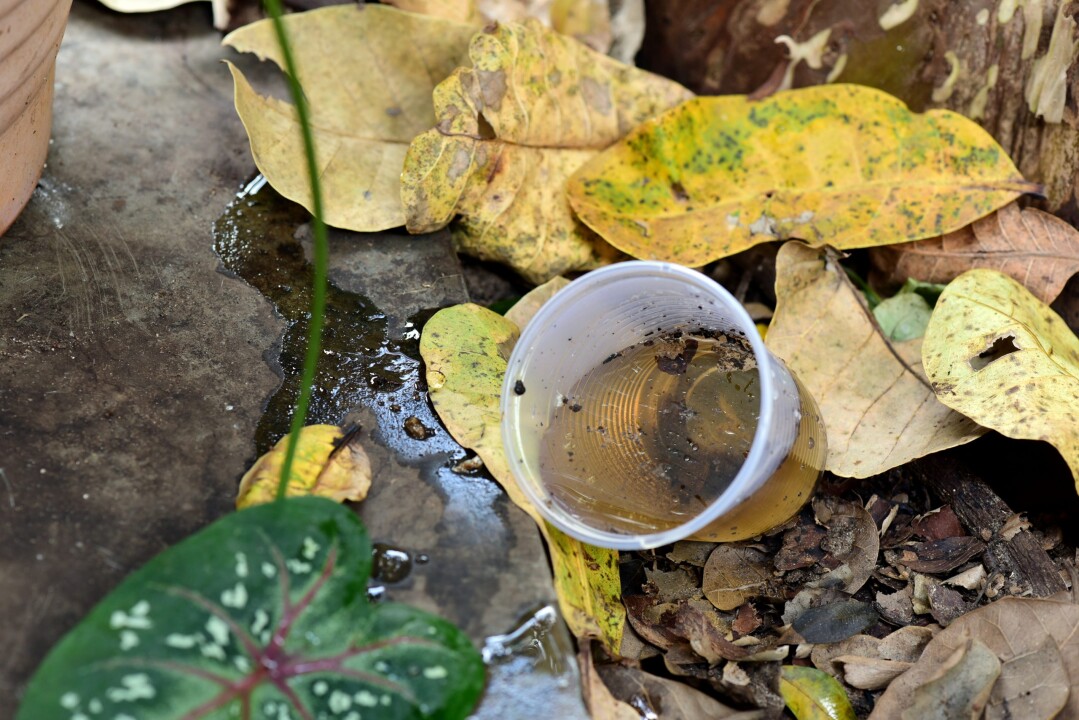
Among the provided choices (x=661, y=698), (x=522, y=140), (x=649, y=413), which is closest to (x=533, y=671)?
(x=661, y=698)

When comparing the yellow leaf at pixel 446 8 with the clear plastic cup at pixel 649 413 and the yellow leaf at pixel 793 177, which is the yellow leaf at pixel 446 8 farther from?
the clear plastic cup at pixel 649 413

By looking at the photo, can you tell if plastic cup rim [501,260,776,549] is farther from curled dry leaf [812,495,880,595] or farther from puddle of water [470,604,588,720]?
curled dry leaf [812,495,880,595]

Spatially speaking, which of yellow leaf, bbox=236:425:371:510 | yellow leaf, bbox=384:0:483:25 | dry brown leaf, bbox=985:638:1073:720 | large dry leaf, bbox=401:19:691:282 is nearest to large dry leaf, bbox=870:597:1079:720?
dry brown leaf, bbox=985:638:1073:720

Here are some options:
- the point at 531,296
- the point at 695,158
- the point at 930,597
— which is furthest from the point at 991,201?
the point at 531,296

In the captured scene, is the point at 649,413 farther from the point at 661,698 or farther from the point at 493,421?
the point at 661,698

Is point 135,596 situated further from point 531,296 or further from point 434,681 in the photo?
point 531,296

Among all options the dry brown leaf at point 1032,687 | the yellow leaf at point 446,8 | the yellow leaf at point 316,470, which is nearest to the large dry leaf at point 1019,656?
the dry brown leaf at point 1032,687
